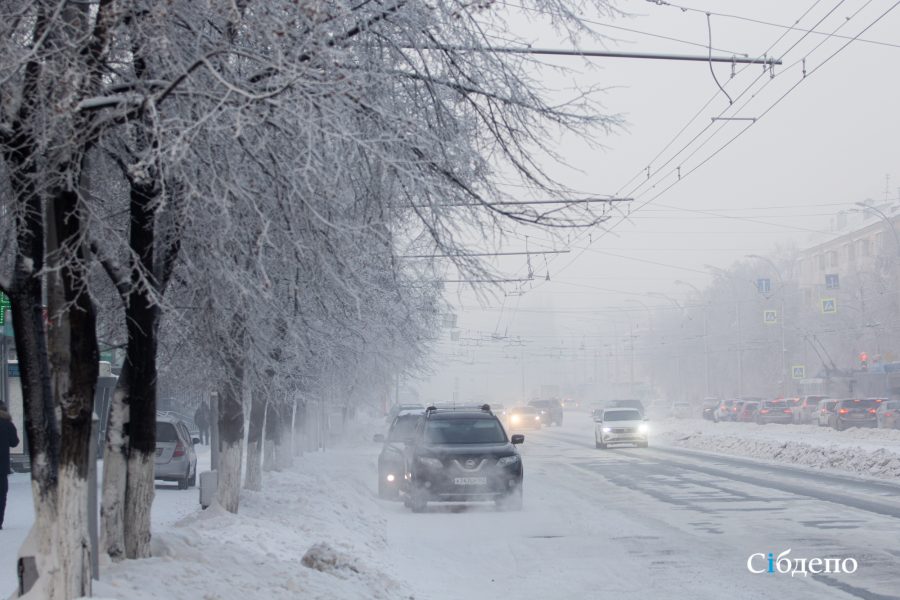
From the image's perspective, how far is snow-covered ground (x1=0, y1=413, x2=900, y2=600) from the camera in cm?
1034

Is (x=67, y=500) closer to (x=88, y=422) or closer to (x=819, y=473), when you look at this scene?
(x=88, y=422)

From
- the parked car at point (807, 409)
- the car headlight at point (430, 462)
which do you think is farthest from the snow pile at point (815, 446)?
the car headlight at point (430, 462)

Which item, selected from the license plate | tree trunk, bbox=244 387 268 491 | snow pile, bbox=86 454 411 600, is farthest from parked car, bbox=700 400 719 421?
snow pile, bbox=86 454 411 600

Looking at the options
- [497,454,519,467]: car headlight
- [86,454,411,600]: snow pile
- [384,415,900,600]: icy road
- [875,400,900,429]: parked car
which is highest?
[875,400,900,429]: parked car

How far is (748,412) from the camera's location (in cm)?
6762

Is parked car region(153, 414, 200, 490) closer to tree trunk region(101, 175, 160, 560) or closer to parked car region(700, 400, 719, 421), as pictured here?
tree trunk region(101, 175, 160, 560)

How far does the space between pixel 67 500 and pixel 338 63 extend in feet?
10.9

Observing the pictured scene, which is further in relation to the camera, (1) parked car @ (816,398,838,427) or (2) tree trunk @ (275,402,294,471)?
(1) parked car @ (816,398,838,427)

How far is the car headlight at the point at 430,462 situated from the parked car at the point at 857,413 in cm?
3716

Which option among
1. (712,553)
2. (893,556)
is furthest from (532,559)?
(893,556)

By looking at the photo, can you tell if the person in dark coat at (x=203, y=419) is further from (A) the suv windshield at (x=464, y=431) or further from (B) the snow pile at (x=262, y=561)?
(B) the snow pile at (x=262, y=561)

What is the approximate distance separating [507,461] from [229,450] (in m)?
5.20

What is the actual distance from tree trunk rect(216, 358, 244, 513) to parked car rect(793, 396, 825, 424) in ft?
164

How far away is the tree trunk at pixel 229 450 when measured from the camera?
16.2 m
